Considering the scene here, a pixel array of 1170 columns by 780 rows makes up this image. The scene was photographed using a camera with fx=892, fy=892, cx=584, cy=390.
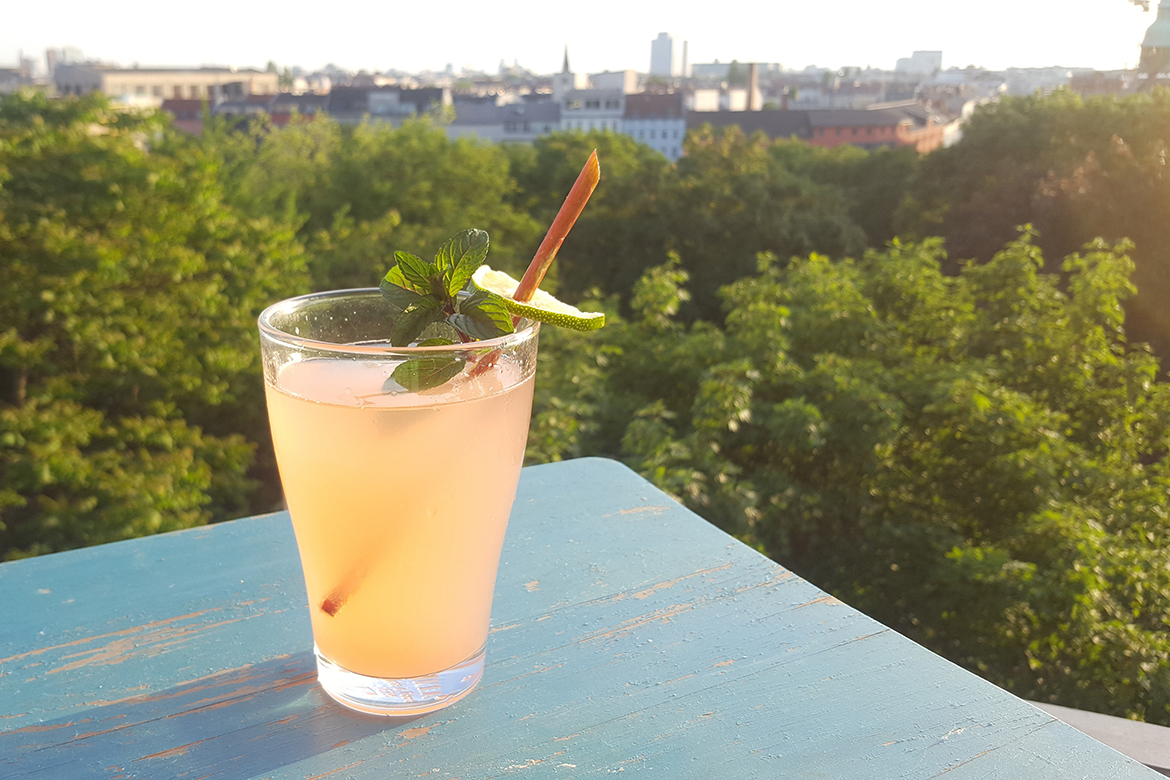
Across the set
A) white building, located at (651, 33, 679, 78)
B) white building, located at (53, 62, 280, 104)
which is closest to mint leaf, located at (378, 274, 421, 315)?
white building, located at (651, 33, 679, 78)

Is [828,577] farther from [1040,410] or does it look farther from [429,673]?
[429,673]

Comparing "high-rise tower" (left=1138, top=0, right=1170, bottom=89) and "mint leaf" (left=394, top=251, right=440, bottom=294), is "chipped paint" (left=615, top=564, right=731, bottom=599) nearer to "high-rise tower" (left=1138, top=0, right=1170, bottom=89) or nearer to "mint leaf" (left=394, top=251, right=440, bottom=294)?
"mint leaf" (left=394, top=251, right=440, bottom=294)

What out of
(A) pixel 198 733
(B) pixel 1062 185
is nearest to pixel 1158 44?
(B) pixel 1062 185

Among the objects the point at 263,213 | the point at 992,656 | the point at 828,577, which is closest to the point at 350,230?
the point at 263,213

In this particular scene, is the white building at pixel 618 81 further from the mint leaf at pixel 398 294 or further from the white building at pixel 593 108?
the mint leaf at pixel 398 294

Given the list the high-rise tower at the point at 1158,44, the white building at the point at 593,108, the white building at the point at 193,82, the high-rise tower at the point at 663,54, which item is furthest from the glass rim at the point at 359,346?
the white building at the point at 593,108

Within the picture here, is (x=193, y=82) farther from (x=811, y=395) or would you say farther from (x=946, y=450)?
(x=946, y=450)
